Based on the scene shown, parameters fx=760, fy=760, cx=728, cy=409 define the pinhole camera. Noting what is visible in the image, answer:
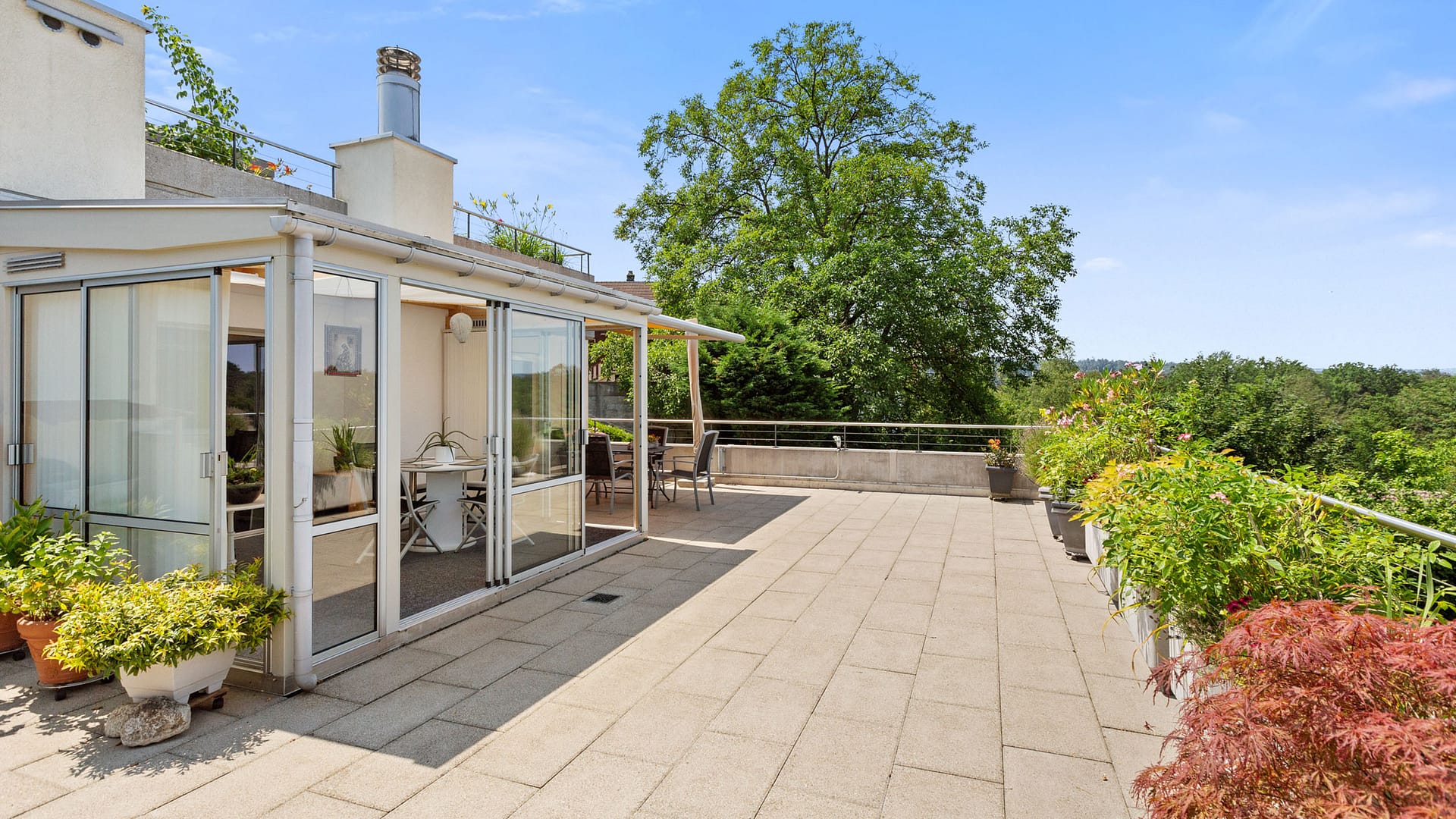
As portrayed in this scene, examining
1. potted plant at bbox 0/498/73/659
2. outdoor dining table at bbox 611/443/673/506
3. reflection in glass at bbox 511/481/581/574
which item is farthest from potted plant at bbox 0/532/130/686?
outdoor dining table at bbox 611/443/673/506

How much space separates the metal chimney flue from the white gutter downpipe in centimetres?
383

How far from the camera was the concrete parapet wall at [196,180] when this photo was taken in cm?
626

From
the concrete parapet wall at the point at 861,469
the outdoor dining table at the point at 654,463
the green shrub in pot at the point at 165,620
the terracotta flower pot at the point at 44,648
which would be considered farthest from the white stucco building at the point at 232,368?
the concrete parapet wall at the point at 861,469

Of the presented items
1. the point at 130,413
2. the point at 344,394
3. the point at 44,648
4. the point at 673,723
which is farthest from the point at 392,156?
the point at 673,723

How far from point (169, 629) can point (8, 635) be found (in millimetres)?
1564

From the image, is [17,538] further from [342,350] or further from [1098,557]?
[1098,557]

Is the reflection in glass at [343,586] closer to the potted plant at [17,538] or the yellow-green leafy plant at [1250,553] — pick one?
the potted plant at [17,538]

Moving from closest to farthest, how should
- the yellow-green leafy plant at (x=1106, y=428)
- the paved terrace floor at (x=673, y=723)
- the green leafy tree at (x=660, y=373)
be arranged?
the paved terrace floor at (x=673, y=723) < the yellow-green leafy plant at (x=1106, y=428) < the green leafy tree at (x=660, y=373)

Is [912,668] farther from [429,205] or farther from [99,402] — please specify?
[429,205]

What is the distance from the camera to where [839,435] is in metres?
11.4

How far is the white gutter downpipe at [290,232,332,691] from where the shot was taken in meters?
3.29

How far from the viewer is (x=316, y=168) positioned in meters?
8.38

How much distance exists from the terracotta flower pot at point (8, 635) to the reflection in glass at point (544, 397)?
246cm

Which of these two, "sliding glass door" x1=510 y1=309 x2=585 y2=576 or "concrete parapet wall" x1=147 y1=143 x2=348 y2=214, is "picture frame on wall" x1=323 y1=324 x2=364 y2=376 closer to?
"sliding glass door" x1=510 y1=309 x2=585 y2=576
